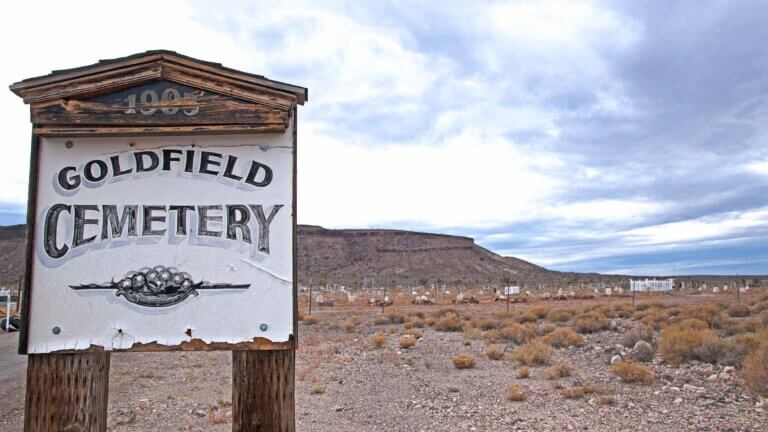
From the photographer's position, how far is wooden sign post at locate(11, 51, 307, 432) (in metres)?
2.80

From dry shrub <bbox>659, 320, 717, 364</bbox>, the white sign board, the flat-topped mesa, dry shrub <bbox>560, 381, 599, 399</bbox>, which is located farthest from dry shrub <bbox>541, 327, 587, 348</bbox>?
the flat-topped mesa

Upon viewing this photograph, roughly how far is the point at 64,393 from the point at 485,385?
8.80 metres

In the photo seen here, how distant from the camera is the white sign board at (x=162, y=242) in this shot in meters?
2.82

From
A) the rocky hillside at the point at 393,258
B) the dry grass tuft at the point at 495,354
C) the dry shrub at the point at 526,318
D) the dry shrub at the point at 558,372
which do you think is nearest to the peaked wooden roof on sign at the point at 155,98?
the dry shrub at the point at 558,372

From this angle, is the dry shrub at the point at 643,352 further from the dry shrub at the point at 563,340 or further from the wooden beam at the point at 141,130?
the wooden beam at the point at 141,130

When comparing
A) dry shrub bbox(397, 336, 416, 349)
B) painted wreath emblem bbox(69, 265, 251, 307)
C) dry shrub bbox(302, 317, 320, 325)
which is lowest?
dry shrub bbox(397, 336, 416, 349)

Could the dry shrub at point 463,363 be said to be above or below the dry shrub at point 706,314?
below

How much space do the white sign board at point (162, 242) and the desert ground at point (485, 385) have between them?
18.4 ft

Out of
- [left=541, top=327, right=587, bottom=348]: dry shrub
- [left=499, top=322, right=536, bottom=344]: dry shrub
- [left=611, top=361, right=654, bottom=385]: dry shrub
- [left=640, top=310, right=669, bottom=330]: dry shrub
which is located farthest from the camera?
[left=640, top=310, right=669, bottom=330]: dry shrub

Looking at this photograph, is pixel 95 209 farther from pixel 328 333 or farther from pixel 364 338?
pixel 328 333

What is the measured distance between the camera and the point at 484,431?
25.9 feet

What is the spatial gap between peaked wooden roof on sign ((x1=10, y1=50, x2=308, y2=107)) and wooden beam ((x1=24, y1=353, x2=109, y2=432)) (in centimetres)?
132

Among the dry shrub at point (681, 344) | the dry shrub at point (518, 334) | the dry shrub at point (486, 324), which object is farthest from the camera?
the dry shrub at point (486, 324)

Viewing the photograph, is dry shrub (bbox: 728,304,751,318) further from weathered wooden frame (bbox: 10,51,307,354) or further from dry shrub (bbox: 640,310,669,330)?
weathered wooden frame (bbox: 10,51,307,354)
